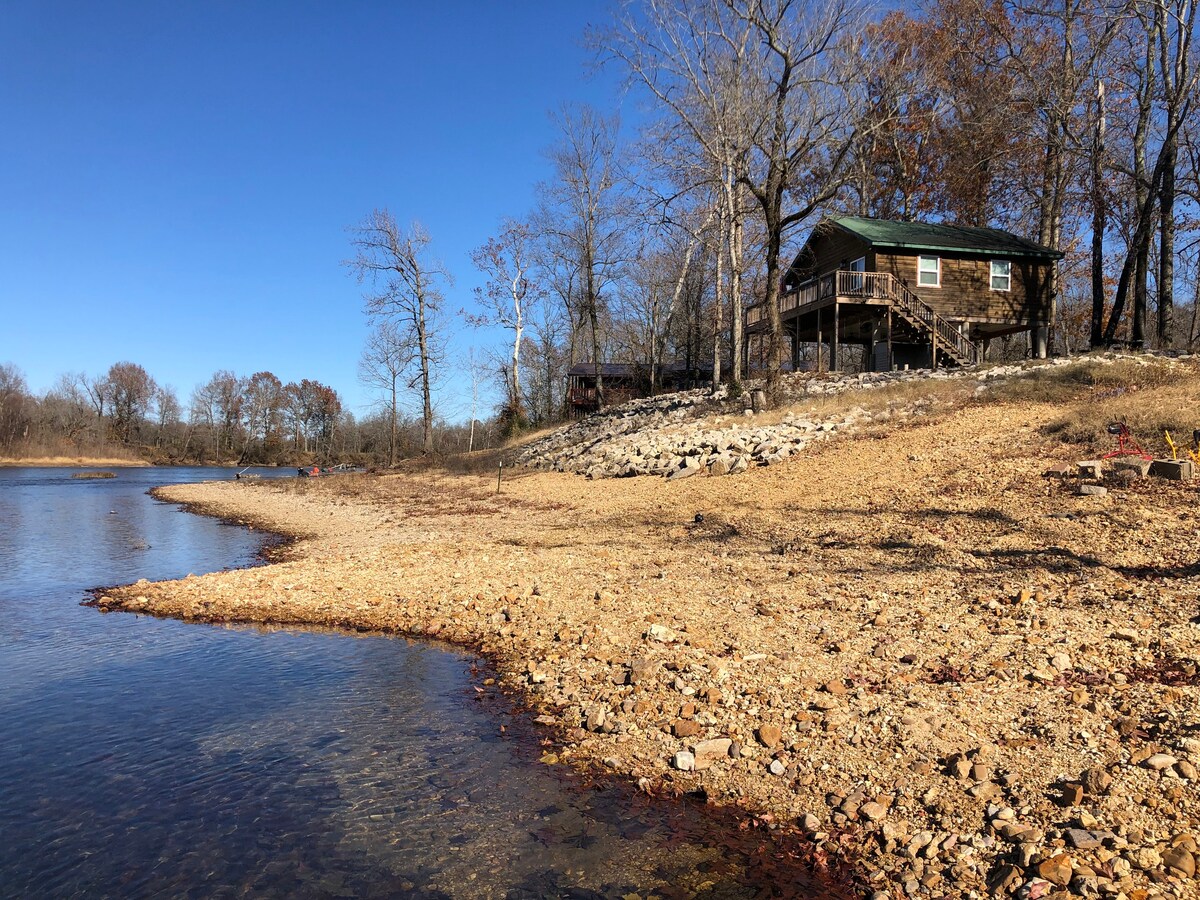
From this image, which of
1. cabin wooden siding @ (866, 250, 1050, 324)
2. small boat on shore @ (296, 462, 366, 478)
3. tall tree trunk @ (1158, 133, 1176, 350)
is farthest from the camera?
small boat on shore @ (296, 462, 366, 478)

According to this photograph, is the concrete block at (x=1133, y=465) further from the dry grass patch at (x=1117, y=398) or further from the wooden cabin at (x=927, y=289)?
the wooden cabin at (x=927, y=289)

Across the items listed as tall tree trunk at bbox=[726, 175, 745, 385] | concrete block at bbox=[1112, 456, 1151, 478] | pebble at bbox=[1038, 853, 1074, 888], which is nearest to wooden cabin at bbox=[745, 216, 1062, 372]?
tall tree trunk at bbox=[726, 175, 745, 385]

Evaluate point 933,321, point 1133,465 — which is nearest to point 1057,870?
point 1133,465

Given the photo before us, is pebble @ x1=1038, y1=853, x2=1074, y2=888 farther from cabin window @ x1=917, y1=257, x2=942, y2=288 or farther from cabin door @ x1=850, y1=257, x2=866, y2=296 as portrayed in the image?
cabin window @ x1=917, y1=257, x2=942, y2=288

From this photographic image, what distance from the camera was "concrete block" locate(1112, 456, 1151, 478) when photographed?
970 centimetres

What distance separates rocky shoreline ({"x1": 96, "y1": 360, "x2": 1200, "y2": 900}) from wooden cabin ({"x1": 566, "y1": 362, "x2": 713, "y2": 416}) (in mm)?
29440

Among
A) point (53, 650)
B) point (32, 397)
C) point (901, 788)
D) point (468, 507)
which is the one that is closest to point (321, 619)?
point (53, 650)

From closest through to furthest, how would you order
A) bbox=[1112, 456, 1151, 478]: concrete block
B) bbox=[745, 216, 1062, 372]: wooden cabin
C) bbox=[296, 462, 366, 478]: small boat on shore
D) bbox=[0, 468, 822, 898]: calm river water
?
bbox=[0, 468, 822, 898]: calm river water
bbox=[1112, 456, 1151, 478]: concrete block
bbox=[745, 216, 1062, 372]: wooden cabin
bbox=[296, 462, 366, 478]: small boat on shore

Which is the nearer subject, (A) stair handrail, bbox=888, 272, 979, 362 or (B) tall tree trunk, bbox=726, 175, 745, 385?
(B) tall tree trunk, bbox=726, 175, 745, 385

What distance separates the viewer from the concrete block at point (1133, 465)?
970 centimetres

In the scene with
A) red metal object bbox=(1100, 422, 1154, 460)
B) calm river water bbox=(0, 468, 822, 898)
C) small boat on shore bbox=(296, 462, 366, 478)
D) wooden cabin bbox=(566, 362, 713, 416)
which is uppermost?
wooden cabin bbox=(566, 362, 713, 416)

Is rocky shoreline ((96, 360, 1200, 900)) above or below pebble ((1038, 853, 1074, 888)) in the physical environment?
above

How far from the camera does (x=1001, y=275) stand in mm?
28344

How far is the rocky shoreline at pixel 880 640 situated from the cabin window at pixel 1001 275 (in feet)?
56.4
